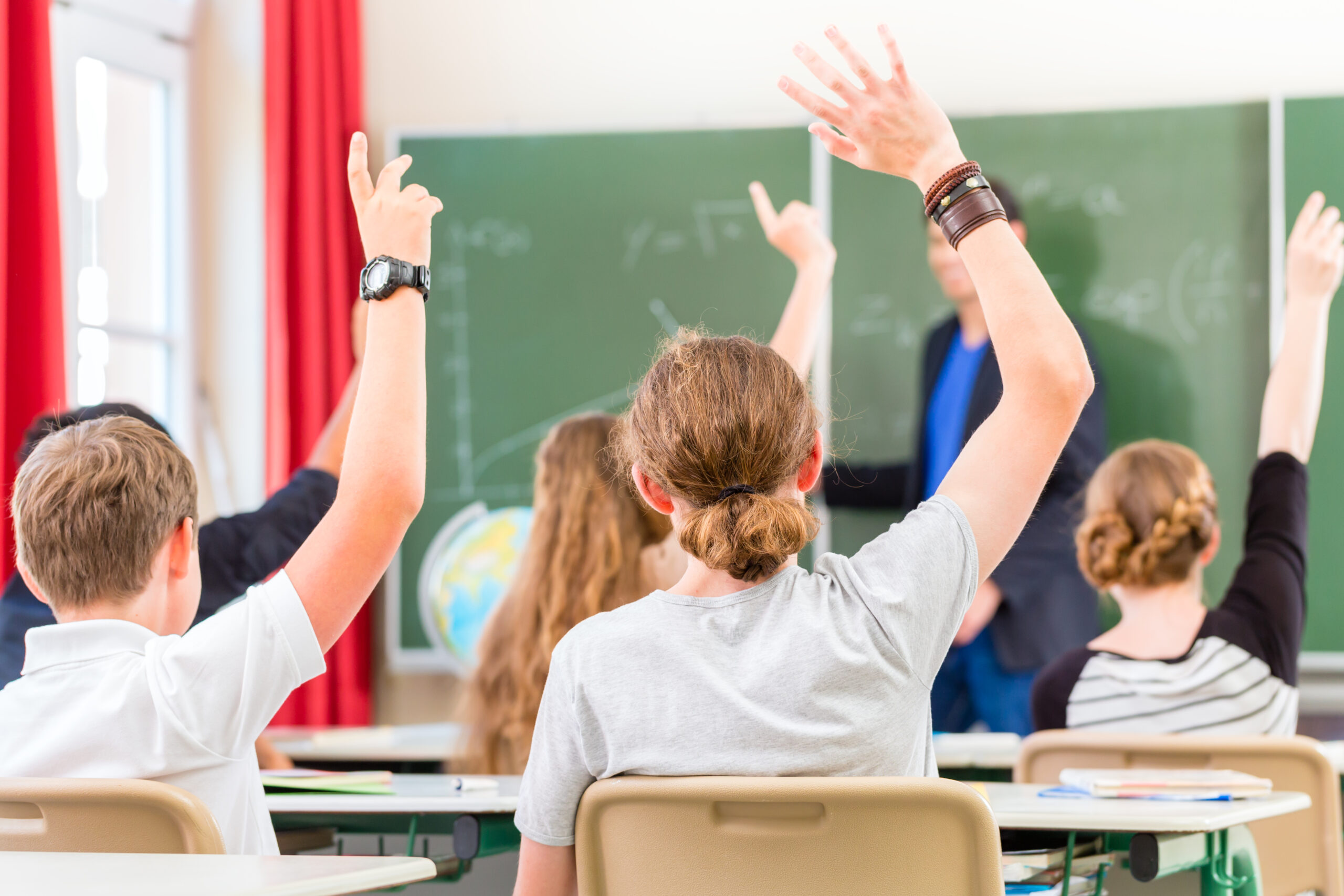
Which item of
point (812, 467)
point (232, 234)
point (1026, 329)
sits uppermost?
point (232, 234)

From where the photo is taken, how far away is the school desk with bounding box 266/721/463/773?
2666 millimetres

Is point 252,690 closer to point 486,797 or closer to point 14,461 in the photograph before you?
point 486,797

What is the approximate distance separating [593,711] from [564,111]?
3.52 metres

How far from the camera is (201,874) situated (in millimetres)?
950

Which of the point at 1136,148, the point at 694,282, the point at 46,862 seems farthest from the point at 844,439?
the point at 46,862

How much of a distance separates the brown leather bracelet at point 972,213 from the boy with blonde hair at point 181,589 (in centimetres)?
53

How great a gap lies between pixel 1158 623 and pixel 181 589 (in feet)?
5.24

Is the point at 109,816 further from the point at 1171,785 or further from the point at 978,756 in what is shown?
the point at 978,756

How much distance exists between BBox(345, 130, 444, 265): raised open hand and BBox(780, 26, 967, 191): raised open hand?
1.31ft

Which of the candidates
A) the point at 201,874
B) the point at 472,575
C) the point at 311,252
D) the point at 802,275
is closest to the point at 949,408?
the point at 472,575

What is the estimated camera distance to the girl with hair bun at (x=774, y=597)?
117 centimetres

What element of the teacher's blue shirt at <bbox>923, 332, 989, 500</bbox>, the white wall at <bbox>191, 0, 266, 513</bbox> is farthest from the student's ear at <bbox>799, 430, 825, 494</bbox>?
the white wall at <bbox>191, 0, 266, 513</bbox>

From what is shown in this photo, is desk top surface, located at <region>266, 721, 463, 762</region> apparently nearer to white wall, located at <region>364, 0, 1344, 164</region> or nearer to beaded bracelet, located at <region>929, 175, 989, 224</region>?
beaded bracelet, located at <region>929, 175, 989, 224</region>

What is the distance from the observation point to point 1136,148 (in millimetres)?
3910
